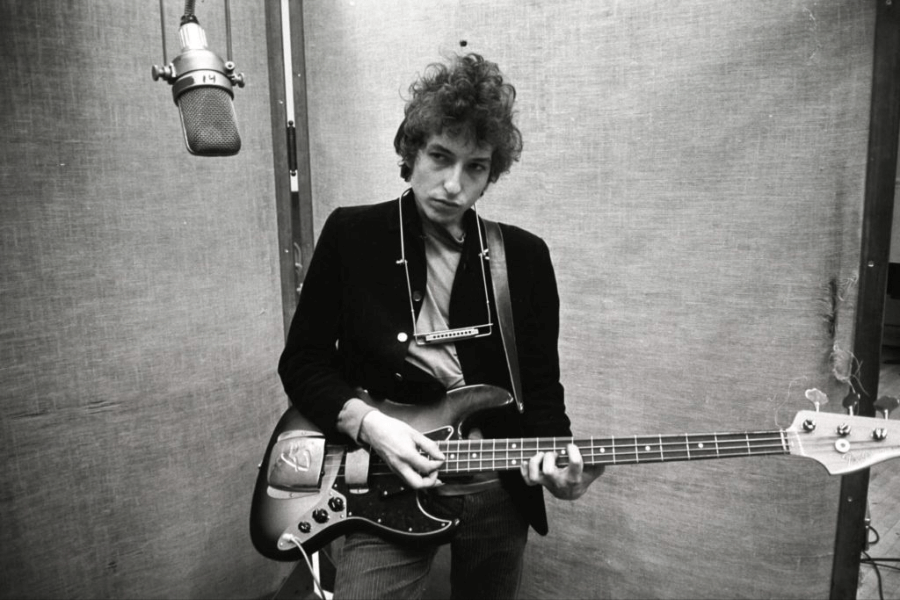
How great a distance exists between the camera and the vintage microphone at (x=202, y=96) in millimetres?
1505

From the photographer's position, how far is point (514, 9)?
2160mm

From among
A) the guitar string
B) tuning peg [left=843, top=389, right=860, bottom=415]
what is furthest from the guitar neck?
tuning peg [left=843, top=389, right=860, bottom=415]

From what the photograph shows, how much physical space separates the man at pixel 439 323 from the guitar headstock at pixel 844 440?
452 mm

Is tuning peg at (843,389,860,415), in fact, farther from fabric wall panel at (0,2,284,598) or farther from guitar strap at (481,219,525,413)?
fabric wall panel at (0,2,284,598)

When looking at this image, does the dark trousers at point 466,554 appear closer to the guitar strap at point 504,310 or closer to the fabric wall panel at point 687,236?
the guitar strap at point 504,310

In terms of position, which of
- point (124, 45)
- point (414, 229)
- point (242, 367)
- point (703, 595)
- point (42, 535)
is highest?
point (124, 45)

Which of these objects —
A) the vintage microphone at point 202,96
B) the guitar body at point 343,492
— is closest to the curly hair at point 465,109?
the vintage microphone at point 202,96

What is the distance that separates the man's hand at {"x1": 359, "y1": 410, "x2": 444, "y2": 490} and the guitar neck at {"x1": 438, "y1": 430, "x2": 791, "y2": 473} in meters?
0.05

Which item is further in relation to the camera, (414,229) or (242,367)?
(242,367)

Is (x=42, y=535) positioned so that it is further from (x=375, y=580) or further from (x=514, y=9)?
(x=514, y=9)

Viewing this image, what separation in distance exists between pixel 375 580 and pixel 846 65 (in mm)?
1677

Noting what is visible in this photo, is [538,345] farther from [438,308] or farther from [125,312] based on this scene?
[125,312]

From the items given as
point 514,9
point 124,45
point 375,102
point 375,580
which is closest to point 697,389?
point 375,580

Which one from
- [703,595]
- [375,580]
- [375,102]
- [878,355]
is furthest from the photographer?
[375,102]
